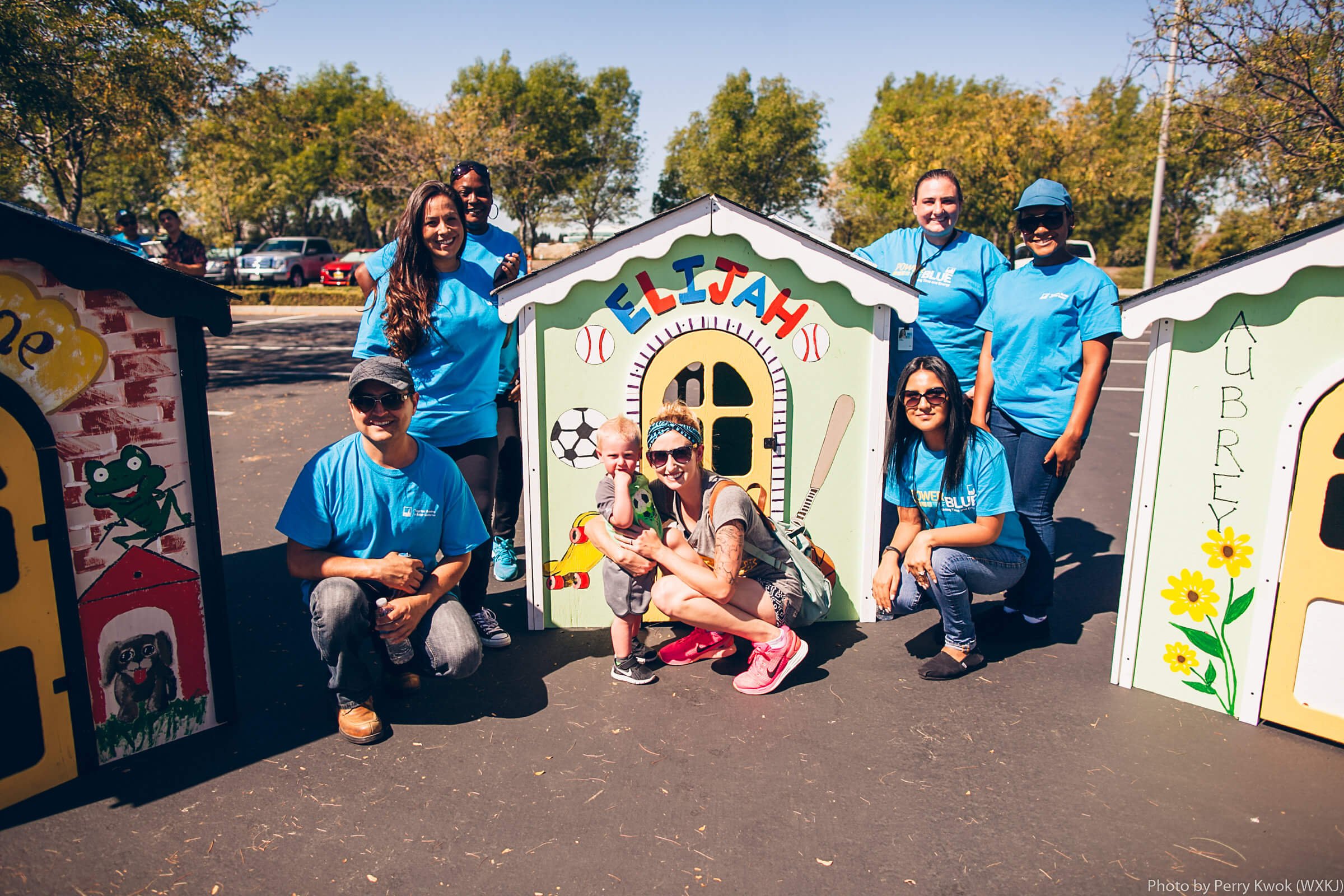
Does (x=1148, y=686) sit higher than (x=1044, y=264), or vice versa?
(x=1044, y=264)

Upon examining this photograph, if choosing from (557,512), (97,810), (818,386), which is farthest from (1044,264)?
(97,810)

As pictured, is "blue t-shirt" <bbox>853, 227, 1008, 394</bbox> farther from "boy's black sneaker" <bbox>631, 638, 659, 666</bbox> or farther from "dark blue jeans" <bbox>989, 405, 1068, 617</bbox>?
"boy's black sneaker" <bbox>631, 638, 659, 666</bbox>

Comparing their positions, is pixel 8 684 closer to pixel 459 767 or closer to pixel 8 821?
pixel 8 821

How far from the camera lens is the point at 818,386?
13.9 ft

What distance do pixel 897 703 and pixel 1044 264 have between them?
2.13 meters

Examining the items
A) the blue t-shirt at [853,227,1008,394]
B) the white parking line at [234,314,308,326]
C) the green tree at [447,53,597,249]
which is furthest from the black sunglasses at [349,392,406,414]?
the green tree at [447,53,597,249]

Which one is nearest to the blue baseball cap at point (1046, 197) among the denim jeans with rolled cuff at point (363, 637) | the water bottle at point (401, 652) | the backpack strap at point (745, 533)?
the backpack strap at point (745, 533)

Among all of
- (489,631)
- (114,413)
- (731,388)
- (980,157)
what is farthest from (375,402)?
(980,157)

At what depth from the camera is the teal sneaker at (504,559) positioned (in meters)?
5.20

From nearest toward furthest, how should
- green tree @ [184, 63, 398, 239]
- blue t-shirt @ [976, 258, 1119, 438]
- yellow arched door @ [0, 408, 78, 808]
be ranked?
yellow arched door @ [0, 408, 78, 808] < blue t-shirt @ [976, 258, 1119, 438] < green tree @ [184, 63, 398, 239]

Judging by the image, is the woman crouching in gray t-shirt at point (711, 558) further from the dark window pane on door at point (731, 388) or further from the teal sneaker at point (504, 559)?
the teal sneaker at point (504, 559)

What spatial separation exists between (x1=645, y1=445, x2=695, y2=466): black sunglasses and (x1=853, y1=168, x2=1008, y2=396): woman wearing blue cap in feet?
4.96

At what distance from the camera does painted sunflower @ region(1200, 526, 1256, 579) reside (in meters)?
3.40

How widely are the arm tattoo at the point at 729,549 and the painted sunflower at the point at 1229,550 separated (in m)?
1.85
